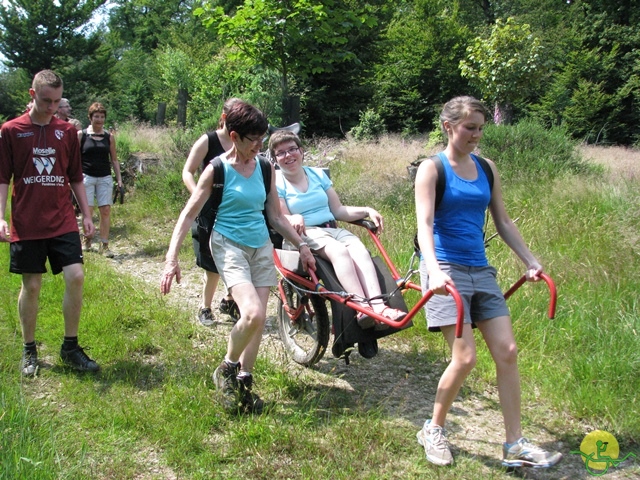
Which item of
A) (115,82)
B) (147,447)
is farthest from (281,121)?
(115,82)

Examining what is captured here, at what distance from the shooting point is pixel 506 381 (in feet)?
10.3

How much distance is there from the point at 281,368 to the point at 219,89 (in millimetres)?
10048

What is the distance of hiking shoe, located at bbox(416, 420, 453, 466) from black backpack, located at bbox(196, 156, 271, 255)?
171 cm

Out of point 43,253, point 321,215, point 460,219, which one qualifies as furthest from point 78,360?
point 460,219

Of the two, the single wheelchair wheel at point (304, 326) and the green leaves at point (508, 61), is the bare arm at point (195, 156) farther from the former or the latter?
the green leaves at point (508, 61)

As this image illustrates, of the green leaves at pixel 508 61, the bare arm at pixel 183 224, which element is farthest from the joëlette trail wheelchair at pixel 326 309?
the green leaves at pixel 508 61

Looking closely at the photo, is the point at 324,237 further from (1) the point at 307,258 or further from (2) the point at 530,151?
(2) the point at 530,151

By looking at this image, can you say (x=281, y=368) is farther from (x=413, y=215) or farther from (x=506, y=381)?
(x=413, y=215)

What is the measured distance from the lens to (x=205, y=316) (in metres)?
5.51

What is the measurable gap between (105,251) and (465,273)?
6.14 metres

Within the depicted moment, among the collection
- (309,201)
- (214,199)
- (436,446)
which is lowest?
(436,446)

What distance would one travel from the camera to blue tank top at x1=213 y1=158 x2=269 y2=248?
3.75m

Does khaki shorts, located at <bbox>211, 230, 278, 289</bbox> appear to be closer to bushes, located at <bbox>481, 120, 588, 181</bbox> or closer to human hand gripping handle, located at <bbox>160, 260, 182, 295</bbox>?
human hand gripping handle, located at <bbox>160, 260, 182, 295</bbox>

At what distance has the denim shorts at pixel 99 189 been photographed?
26.1 feet
